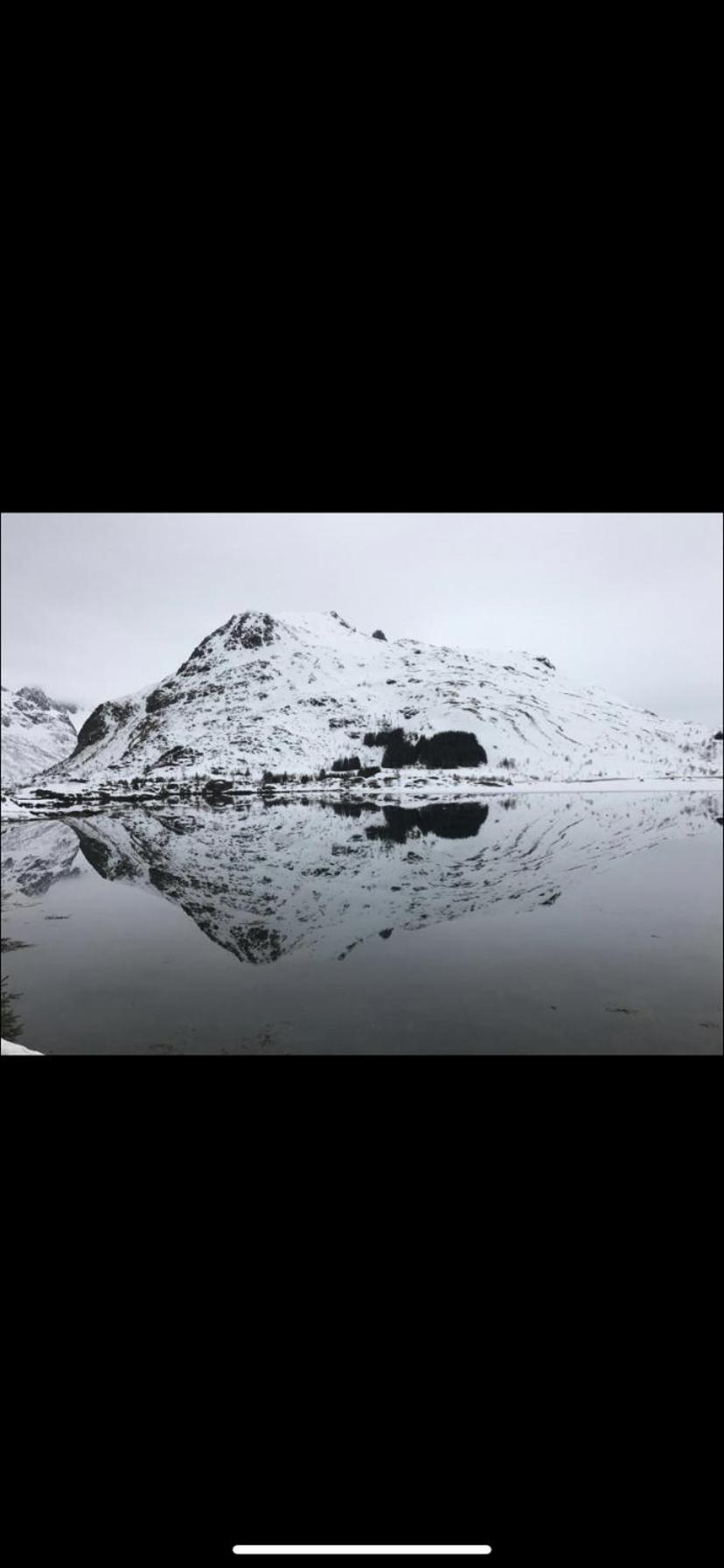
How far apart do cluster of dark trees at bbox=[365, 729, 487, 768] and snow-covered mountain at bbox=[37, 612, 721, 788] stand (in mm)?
290

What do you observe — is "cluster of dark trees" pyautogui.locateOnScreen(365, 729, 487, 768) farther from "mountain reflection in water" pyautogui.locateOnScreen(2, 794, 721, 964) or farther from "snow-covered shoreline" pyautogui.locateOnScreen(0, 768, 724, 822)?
"mountain reflection in water" pyautogui.locateOnScreen(2, 794, 721, 964)

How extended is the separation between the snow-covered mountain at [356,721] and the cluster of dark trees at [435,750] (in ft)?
0.95

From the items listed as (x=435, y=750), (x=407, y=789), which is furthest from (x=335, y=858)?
(x=435, y=750)

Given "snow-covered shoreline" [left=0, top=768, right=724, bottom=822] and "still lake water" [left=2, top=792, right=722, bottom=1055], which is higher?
"snow-covered shoreline" [left=0, top=768, right=724, bottom=822]

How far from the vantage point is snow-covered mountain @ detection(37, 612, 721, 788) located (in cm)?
2075

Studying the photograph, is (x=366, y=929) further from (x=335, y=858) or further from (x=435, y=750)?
(x=435, y=750)

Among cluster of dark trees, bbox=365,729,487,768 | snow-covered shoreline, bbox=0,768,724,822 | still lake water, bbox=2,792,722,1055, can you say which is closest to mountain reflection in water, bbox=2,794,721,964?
still lake water, bbox=2,792,722,1055

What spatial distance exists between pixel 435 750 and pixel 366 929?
8.75m
